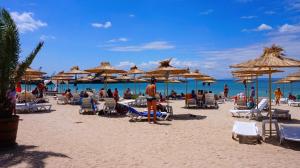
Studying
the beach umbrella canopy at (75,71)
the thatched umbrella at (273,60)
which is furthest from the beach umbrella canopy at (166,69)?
the beach umbrella canopy at (75,71)

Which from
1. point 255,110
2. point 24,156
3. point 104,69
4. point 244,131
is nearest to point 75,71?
point 104,69

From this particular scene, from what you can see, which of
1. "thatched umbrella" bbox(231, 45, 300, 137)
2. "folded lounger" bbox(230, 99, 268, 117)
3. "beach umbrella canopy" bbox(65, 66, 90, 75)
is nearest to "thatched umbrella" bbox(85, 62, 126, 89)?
"beach umbrella canopy" bbox(65, 66, 90, 75)

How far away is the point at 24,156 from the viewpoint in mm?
6348

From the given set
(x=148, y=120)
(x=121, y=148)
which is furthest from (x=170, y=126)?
(x=121, y=148)

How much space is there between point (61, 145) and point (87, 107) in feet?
21.4

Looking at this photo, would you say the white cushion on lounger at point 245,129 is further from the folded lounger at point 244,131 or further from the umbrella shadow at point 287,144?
the umbrella shadow at point 287,144

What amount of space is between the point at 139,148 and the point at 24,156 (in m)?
2.33

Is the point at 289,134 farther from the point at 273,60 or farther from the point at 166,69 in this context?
the point at 166,69

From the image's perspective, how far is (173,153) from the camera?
6.69m

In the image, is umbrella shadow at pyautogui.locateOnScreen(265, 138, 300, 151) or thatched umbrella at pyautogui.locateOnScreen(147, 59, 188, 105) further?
thatched umbrella at pyautogui.locateOnScreen(147, 59, 188, 105)

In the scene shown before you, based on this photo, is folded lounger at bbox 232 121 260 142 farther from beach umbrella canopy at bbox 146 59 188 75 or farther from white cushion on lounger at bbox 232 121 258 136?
beach umbrella canopy at bbox 146 59 188 75

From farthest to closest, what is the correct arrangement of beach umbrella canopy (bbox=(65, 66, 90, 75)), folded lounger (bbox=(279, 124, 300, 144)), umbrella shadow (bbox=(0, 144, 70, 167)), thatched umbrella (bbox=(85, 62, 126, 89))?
beach umbrella canopy (bbox=(65, 66, 90, 75))
thatched umbrella (bbox=(85, 62, 126, 89))
folded lounger (bbox=(279, 124, 300, 144))
umbrella shadow (bbox=(0, 144, 70, 167))

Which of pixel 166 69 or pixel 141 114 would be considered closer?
pixel 141 114

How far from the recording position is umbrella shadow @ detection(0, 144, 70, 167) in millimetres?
5832
